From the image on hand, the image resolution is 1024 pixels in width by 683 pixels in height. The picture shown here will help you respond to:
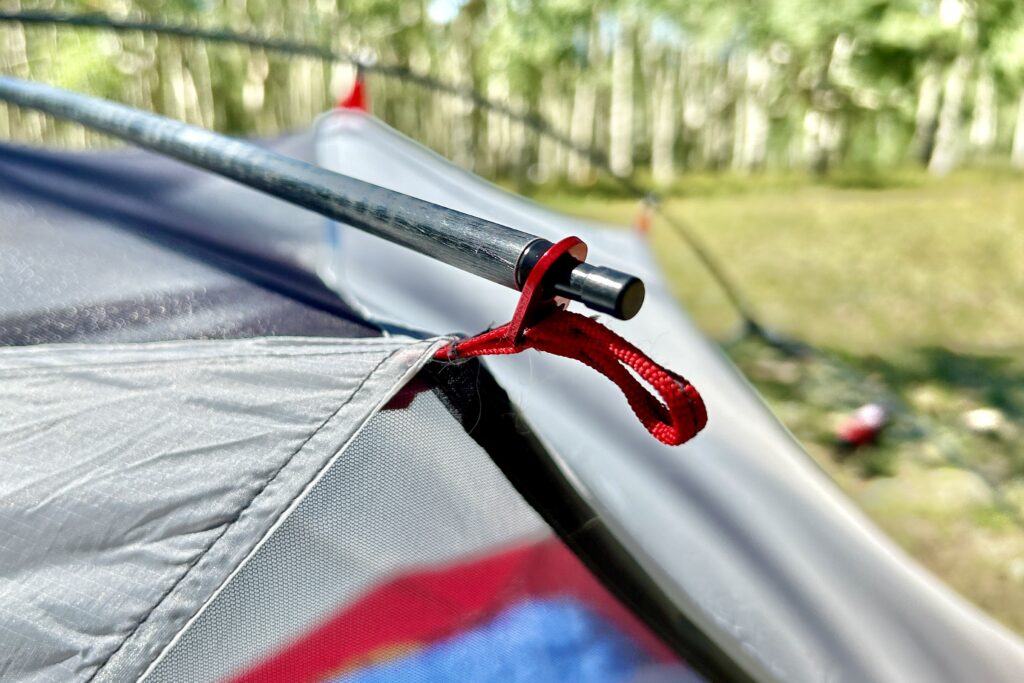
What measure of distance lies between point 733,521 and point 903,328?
210 inches

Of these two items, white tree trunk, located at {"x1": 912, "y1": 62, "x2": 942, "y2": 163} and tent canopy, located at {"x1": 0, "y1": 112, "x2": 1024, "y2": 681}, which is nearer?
tent canopy, located at {"x1": 0, "y1": 112, "x2": 1024, "y2": 681}

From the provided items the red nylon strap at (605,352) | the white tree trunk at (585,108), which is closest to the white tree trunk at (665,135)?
the white tree trunk at (585,108)

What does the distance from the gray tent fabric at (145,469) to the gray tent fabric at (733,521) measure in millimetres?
223

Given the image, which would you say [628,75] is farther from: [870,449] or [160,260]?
[160,260]

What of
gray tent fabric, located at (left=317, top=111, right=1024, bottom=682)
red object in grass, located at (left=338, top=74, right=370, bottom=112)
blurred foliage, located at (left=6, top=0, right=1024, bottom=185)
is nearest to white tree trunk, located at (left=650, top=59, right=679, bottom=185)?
blurred foliage, located at (left=6, top=0, right=1024, bottom=185)

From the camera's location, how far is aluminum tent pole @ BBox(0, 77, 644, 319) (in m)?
0.63

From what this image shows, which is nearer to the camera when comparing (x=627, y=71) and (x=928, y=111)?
(x=928, y=111)

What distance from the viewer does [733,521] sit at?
115 cm

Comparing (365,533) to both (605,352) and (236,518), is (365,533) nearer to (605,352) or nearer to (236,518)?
(236,518)

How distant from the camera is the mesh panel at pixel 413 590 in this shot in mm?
776

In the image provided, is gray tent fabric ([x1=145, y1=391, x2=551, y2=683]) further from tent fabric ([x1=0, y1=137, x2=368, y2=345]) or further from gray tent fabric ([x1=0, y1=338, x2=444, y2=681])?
tent fabric ([x1=0, y1=137, x2=368, y2=345])

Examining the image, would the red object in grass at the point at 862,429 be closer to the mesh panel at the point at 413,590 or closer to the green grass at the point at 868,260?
the green grass at the point at 868,260

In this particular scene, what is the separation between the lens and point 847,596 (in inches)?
44.7

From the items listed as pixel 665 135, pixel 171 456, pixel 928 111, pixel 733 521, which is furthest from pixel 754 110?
pixel 171 456
